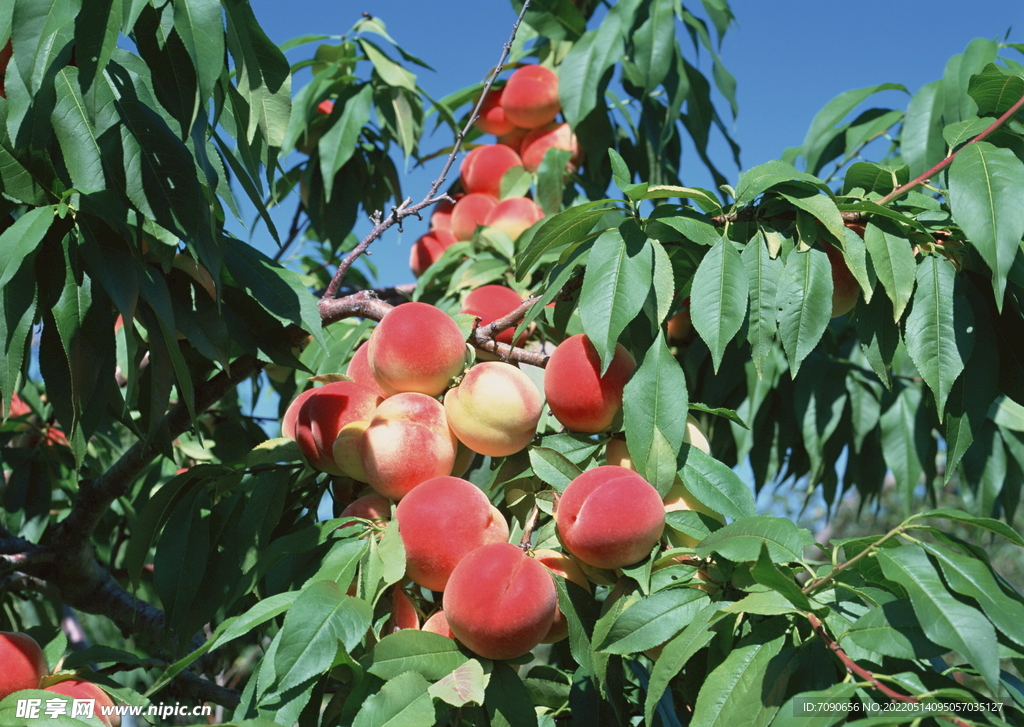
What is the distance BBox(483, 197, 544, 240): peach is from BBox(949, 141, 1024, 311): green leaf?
1006 millimetres

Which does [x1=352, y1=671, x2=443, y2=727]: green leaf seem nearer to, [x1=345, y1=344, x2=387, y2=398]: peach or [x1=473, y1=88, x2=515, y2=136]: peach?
[x1=345, y1=344, x2=387, y2=398]: peach

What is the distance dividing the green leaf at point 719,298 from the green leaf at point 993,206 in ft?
0.69

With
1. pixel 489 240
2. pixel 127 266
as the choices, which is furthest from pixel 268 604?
pixel 489 240

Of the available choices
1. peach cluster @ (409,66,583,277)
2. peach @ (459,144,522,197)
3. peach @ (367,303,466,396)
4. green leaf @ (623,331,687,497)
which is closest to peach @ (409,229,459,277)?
peach cluster @ (409,66,583,277)

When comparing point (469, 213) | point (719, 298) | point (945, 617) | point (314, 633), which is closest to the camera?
point (945, 617)

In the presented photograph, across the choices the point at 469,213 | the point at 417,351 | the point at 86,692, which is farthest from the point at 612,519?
the point at 469,213

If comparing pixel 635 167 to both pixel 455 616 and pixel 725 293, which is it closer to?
pixel 725 293

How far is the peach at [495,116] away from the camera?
6.68ft

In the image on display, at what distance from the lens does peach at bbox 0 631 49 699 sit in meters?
0.90

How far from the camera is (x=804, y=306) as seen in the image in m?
0.86

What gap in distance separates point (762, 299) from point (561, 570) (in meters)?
0.35

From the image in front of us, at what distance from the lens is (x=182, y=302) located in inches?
38.9

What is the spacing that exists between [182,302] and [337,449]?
254 millimetres

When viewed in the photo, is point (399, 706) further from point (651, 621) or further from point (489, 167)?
point (489, 167)
